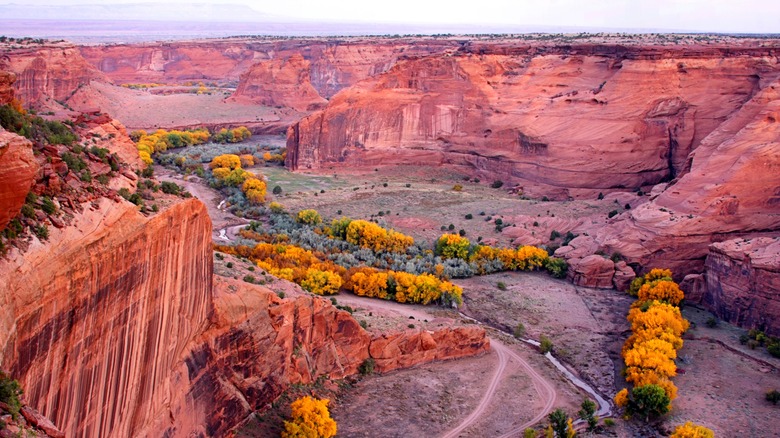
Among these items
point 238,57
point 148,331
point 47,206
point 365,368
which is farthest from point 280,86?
point 47,206

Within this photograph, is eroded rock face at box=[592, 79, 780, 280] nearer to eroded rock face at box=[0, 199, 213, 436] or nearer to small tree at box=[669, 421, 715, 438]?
small tree at box=[669, 421, 715, 438]

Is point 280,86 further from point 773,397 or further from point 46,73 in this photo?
point 773,397

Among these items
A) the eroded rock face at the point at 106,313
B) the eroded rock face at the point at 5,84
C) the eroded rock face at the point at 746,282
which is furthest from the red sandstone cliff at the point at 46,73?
the eroded rock face at the point at 746,282

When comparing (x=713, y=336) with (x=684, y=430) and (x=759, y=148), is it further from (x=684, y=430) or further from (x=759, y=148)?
(x=759, y=148)

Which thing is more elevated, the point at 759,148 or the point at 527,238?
the point at 759,148

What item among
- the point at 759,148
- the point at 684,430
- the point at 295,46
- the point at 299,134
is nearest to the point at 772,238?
the point at 759,148
